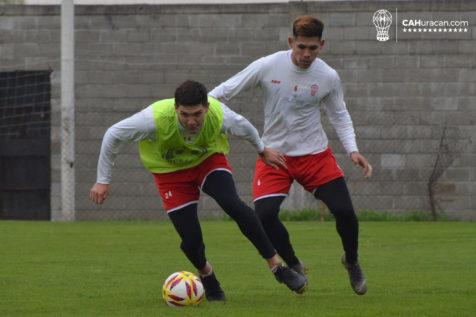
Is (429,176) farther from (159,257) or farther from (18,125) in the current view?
(159,257)

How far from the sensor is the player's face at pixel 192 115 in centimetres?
790

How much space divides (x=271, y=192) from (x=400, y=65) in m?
12.1

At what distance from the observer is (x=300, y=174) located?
30.0 ft

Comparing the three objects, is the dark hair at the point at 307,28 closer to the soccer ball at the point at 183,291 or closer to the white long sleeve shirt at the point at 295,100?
the white long sleeve shirt at the point at 295,100

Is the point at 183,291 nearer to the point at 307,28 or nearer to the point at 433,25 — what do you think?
the point at 307,28

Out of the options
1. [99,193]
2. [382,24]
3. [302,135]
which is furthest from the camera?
[382,24]

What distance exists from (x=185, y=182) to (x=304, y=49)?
1.32 metres

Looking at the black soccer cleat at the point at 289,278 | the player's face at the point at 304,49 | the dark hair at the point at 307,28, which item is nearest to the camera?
the black soccer cleat at the point at 289,278

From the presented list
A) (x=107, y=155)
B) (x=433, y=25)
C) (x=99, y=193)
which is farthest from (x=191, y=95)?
(x=433, y=25)

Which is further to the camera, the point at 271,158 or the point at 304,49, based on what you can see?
the point at 304,49

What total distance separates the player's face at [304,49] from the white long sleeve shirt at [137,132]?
90 cm

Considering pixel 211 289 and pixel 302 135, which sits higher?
pixel 302 135

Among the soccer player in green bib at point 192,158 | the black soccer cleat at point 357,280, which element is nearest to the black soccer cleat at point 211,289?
the soccer player in green bib at point 192,158

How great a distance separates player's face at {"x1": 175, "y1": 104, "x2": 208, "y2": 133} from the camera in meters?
7.90
